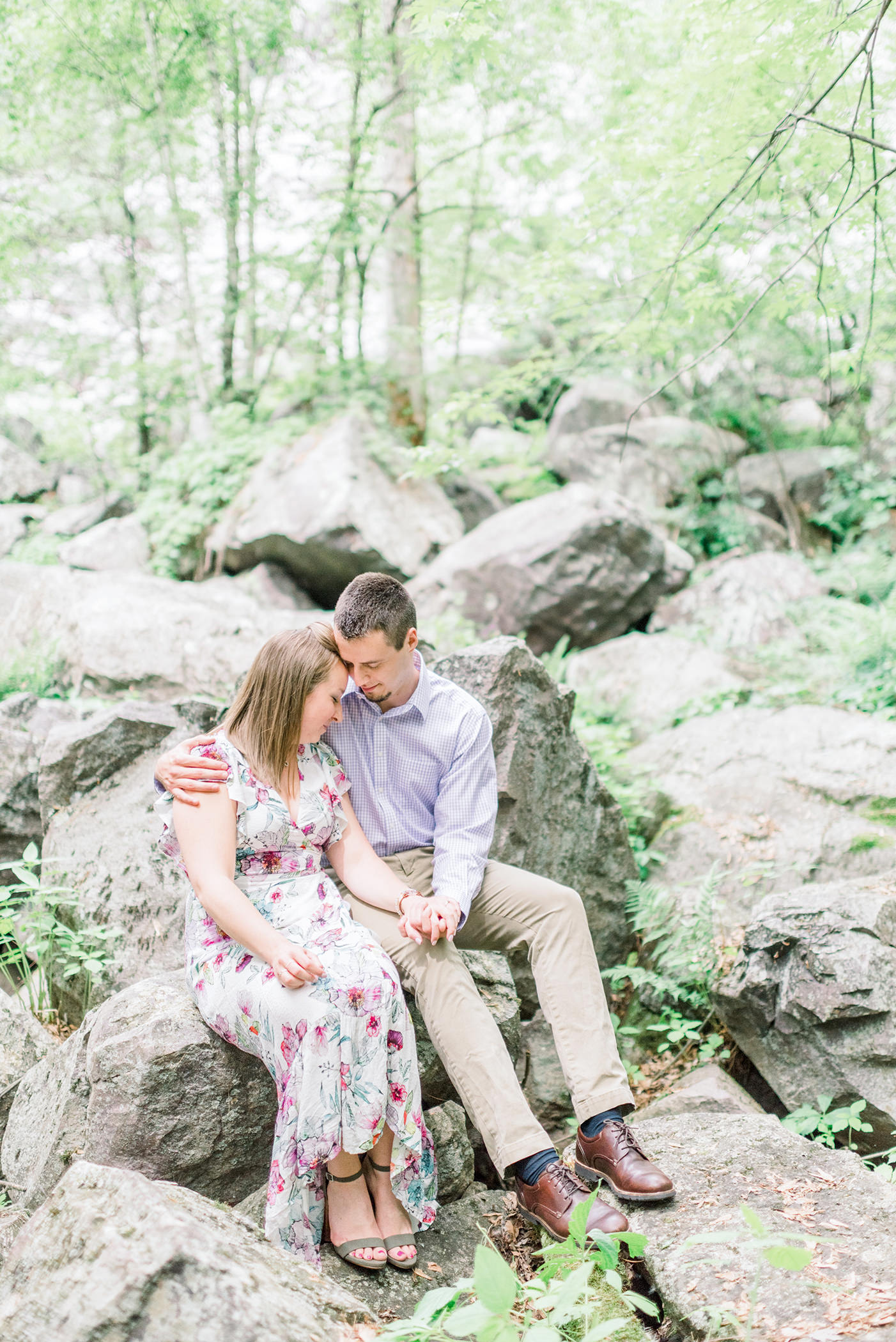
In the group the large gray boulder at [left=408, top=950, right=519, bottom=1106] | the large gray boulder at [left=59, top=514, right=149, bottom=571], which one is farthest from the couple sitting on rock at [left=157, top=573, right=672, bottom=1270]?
the large gray boulder at [left=59, top=514, right=149, bottom=571]

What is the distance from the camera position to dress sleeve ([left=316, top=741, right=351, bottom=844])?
2932 mm

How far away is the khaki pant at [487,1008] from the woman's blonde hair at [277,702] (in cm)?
59

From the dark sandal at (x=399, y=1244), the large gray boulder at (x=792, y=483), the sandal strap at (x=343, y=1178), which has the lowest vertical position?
the dark sandal at (x=399, y=1244)

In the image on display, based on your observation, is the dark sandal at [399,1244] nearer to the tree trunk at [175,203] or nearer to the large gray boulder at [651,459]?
the tree trunk at [175,203]

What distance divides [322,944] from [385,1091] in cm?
43

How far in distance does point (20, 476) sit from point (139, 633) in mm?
7312

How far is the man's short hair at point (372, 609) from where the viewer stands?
2.88 meters

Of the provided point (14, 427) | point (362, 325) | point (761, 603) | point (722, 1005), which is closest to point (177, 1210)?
point (722, 1005)

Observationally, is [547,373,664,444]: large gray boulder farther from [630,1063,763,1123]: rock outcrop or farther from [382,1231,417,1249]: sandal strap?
[382,1231,417,1249]: sandal strap

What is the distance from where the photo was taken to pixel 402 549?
323 inches

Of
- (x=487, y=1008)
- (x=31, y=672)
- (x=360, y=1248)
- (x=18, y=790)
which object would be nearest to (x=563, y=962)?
(x=487, y=1008)

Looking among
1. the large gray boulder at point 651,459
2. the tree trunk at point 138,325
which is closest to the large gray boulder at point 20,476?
the tree trunk at point 138,325

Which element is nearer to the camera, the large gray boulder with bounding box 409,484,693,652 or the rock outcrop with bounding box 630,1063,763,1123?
the rock outcrop with bounding box 630,1063,763,1123

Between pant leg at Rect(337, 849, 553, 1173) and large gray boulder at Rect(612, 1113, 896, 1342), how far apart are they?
0.38 meters
